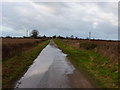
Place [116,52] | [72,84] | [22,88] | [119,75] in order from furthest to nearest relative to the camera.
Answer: [116,52], [119,75], [72,84], [22,88]

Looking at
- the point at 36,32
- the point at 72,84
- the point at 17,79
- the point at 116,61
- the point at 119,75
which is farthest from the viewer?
the point at 36,32

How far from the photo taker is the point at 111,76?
1336cm

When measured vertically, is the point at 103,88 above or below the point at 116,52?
below

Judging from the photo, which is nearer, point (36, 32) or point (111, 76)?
point (111, 76)

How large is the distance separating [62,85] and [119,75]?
4.53 metres

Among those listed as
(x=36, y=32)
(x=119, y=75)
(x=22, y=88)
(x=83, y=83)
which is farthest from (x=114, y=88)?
(x=36, y=32)

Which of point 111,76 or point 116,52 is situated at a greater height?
point 116,52

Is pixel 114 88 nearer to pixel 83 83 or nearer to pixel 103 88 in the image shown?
pixel 103 88

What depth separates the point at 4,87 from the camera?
33.2 ft

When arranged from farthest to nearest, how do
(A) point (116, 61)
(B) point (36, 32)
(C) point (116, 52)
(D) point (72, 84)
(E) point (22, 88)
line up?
(B) point (36, 32), (C) point (116, 52), (A) point (116, 61), (D) point (72, 84), (E) point (22, 88)

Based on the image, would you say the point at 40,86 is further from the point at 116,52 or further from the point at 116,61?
the point at 116,52

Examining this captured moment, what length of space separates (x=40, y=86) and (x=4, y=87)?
1.65 meters

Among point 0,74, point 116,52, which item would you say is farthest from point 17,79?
point 116,52

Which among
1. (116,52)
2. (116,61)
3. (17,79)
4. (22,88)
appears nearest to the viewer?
(22,88)
